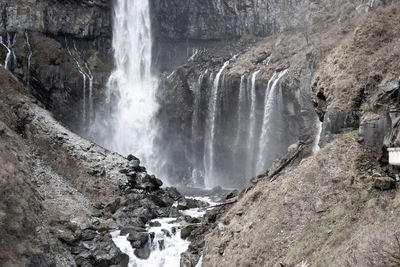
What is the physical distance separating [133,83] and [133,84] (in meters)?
0.20

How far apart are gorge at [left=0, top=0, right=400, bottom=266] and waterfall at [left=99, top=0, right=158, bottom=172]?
190mm

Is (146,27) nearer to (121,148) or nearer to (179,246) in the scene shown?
(121,148)

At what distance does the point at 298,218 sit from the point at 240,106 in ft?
98.4

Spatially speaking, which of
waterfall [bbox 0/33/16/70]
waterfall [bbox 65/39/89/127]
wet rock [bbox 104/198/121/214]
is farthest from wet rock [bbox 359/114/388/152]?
waterfall [bbox 0/33/16/70]

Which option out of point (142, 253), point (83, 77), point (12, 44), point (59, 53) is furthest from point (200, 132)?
point (142, 253)

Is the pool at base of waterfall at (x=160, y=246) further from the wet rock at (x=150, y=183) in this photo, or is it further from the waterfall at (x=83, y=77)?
the waterfall at (x=83, y=77)

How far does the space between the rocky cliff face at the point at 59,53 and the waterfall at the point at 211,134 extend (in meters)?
14.8

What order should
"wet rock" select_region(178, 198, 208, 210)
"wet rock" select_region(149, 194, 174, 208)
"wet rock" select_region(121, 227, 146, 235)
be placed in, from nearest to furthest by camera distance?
"wet rock" select_region(121, 227, 146, 235), "wet rock" select_region(178, 198, 208, 210), "wet rock" select_region(149, 194, 174, 208)

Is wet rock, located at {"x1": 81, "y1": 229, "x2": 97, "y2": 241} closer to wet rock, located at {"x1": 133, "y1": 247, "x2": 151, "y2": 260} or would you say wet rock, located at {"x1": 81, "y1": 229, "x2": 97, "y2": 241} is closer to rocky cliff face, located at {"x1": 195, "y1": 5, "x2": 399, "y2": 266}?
wet rock, located at {"x1": 133, "y1": 247, "x2": 151, "y2": 260}

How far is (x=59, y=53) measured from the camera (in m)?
47.9

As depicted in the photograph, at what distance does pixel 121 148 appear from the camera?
48250mm

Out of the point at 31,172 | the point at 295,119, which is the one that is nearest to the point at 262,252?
the point at 31,172

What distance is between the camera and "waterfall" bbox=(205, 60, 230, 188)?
144ft

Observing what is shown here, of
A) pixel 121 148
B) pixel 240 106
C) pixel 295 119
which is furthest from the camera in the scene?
pixel 121 148
